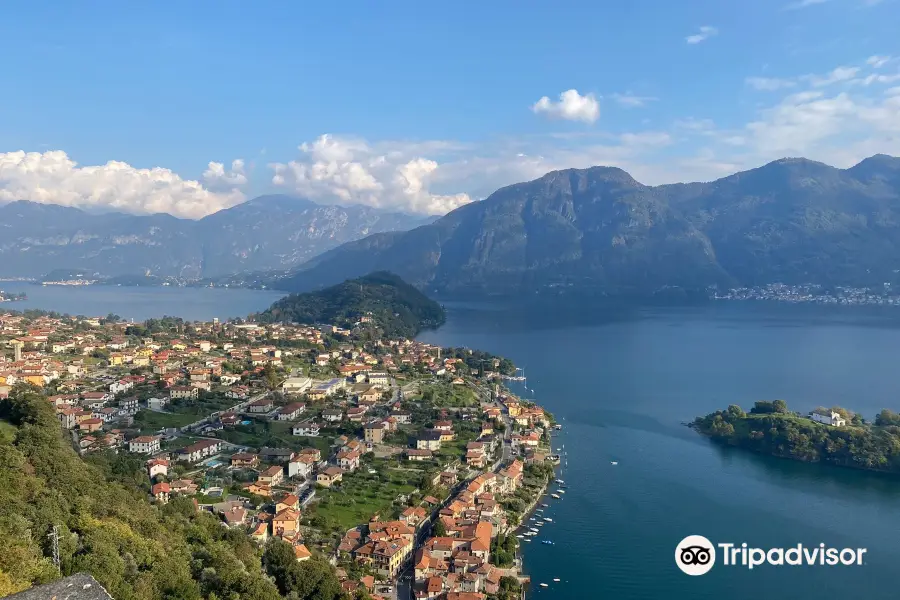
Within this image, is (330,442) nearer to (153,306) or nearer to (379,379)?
(379,379)

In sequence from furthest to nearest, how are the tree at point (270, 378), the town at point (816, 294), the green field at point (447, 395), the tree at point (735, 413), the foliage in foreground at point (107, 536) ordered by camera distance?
1. the town at point (816, 294)
2. the tree at point (270, 378)
3. the green field at point (447, 395)
4. the tree at point (735, 413)
5. the foliage in foreground at point (107, 536)

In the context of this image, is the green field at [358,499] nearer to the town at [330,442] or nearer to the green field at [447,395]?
the town at [330,442]

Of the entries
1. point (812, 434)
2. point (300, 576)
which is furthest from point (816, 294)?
point (300, 576)

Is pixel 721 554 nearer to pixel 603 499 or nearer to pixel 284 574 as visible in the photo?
pixel 603 499

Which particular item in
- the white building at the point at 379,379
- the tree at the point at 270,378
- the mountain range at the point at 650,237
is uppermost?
the mountain range at the point at 650,237

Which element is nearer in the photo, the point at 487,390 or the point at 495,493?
the point at 495,493

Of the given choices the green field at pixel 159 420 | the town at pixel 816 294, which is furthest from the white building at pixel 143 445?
the town at pixel 816 294

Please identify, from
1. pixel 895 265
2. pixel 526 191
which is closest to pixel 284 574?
pixel 895 265

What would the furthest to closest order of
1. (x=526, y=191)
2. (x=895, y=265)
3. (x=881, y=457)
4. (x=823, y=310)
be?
(x=526, y=191), (x=895, y=265), (x=823, y=310), (x=881, y=457)
